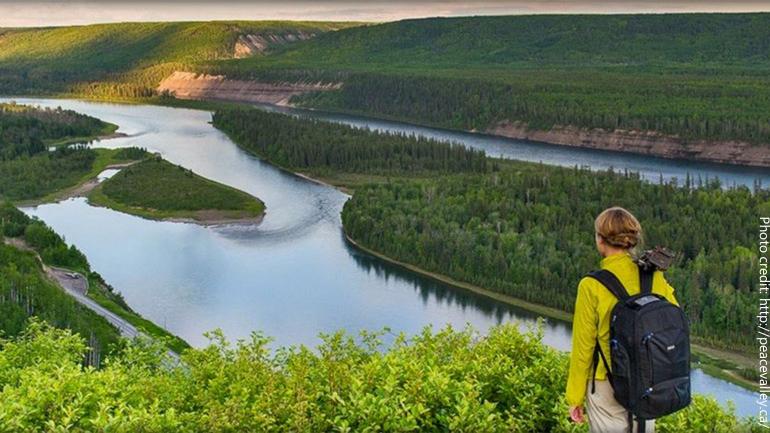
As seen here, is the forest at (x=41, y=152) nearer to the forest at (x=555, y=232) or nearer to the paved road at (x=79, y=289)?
the paved road at (x=79, y=289)

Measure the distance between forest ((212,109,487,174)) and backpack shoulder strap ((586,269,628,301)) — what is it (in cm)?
9089

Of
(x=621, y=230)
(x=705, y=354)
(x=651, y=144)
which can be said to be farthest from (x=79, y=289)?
(x=651, y=144)

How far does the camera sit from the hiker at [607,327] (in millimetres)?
8531

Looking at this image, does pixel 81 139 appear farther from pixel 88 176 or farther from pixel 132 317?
pixel 132 317

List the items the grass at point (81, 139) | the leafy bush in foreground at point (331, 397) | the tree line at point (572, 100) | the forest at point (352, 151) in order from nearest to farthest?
the leafy bush in foreground at point (331, 397), the forest at point (352, 151), the tree line at point (572, 100), the grass at point (81, 139)

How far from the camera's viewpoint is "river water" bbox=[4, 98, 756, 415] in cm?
4806

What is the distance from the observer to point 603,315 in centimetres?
871

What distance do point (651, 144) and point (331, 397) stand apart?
11608cm

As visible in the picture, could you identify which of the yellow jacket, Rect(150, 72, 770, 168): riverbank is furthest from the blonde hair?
Rect(150, 72, 770, 168): riverbank

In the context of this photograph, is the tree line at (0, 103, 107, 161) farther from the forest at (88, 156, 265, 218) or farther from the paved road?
the paved road

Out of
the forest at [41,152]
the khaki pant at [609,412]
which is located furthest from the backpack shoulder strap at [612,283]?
the forest at [41,152]

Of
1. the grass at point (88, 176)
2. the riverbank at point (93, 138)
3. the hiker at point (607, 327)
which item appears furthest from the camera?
the riverbank at point (93, 138)

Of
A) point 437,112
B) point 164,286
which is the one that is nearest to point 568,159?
point 437,112

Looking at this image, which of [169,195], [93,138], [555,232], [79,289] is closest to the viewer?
[79,289]
